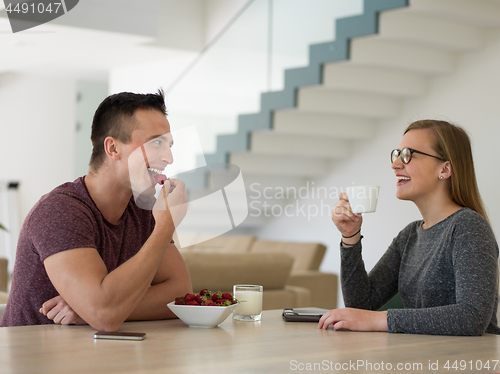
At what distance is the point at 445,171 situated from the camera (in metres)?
1.55

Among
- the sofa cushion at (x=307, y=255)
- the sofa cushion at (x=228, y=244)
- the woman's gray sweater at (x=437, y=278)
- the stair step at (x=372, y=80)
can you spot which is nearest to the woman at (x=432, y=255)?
the woman's gray sweater at (x=437, y=278)

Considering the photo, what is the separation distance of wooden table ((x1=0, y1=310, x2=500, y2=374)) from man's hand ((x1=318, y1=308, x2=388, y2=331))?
2 cm

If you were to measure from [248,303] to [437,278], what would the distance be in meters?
0.50

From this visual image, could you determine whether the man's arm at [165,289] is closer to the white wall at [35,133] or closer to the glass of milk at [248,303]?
the glass of milk at [248,303]

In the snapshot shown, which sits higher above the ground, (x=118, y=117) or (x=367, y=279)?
(x=118, y=117)

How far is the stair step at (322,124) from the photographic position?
4566 millimetres

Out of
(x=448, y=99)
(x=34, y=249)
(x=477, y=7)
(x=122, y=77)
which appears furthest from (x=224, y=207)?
(x=122, y=77)

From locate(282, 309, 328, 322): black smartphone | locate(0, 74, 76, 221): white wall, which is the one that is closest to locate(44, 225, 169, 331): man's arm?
locate(282, 309, 328, 322): black smartphone

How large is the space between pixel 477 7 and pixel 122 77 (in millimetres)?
4773

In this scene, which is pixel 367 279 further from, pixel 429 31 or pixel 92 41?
pixel 92 41

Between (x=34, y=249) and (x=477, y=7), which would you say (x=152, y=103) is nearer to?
(x=34, y=249)

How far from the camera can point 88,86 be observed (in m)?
8.12

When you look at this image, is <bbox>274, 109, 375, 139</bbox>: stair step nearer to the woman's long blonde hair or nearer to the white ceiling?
the white ceiling

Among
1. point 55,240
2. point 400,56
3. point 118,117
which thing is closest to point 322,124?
point 400,56
